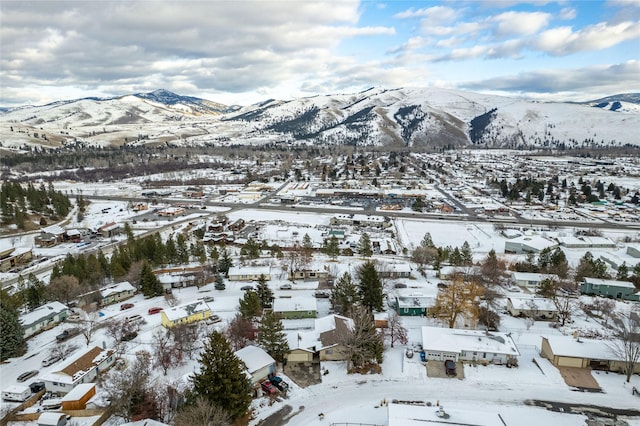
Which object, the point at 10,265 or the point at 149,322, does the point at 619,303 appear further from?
the point at 10,265

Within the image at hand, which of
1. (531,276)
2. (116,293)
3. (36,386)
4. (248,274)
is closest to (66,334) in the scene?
(116,293)

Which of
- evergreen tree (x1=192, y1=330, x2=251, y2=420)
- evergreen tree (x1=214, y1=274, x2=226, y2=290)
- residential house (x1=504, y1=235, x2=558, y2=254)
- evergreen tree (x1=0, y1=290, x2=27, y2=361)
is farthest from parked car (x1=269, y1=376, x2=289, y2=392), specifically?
residential house (x1=504, y1=235, x2=558, y2=254)

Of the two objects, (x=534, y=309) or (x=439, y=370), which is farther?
(x=534, y=309)

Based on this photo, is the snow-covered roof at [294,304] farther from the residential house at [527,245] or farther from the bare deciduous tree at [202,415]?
the residential house at [527,245]

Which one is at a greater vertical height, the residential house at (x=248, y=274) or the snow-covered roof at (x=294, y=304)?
the residential house at (x=248, y=274)

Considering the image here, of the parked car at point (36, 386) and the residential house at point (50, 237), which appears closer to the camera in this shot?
the parked car at point (36, 386)

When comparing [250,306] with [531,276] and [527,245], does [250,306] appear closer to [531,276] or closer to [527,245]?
[531,276]

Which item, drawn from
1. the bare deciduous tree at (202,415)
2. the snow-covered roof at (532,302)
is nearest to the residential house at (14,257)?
the bare deciduous tree at (202,415)
